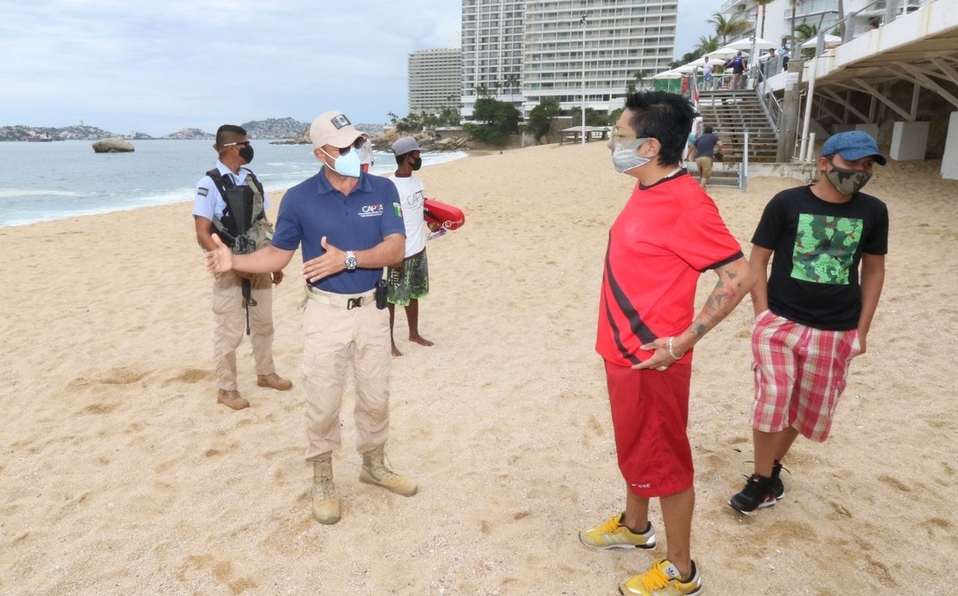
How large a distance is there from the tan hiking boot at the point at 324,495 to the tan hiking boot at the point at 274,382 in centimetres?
172

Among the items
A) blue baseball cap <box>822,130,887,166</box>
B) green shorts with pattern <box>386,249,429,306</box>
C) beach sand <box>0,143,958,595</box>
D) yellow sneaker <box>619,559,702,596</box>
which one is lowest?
beach sand <box>0,143,958,595</box>

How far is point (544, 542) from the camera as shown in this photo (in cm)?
290

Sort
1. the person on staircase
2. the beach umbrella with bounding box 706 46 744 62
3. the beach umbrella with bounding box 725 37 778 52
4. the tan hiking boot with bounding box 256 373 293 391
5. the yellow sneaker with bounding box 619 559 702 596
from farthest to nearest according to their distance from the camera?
A: 1. the beach umbrella with bounding box 706 46 744 62
2. the beach umbrella with bounding box 725 37 778 52
3. the person on staircase
4. the tan hiking boot with bounding box 256 373 293 391
5. the yellow sneaker with bounding box 619 559 702 596

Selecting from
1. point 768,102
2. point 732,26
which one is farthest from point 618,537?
point 732,26

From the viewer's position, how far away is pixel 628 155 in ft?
7.33

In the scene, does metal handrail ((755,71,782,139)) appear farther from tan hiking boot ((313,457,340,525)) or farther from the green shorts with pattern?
tan hiking boot ((313,457,340,525))

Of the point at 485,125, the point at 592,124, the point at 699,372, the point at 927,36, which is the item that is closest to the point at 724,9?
the point at 592,124

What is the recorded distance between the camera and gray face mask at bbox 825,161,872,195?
256 cm

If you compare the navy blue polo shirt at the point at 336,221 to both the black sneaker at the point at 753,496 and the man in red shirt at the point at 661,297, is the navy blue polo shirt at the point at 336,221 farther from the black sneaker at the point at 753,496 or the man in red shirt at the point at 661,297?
the black sneaker at the point at 753,496

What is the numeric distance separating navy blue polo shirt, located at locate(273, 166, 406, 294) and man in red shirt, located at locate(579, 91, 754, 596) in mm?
1252

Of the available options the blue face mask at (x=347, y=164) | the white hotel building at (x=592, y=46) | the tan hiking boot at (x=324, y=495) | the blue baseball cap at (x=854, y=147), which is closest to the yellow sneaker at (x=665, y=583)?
the tan hiking boot at (x=324, y=495)

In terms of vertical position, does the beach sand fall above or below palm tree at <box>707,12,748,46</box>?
below

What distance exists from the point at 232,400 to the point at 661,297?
348cm

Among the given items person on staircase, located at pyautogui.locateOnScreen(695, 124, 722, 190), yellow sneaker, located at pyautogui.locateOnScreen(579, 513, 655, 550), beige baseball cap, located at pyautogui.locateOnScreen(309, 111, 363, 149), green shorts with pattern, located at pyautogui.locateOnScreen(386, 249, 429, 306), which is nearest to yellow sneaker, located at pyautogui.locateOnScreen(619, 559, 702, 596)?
yellow sneaker, located at pyautogui.locateOnScreen(579, 513, 655, 550)
